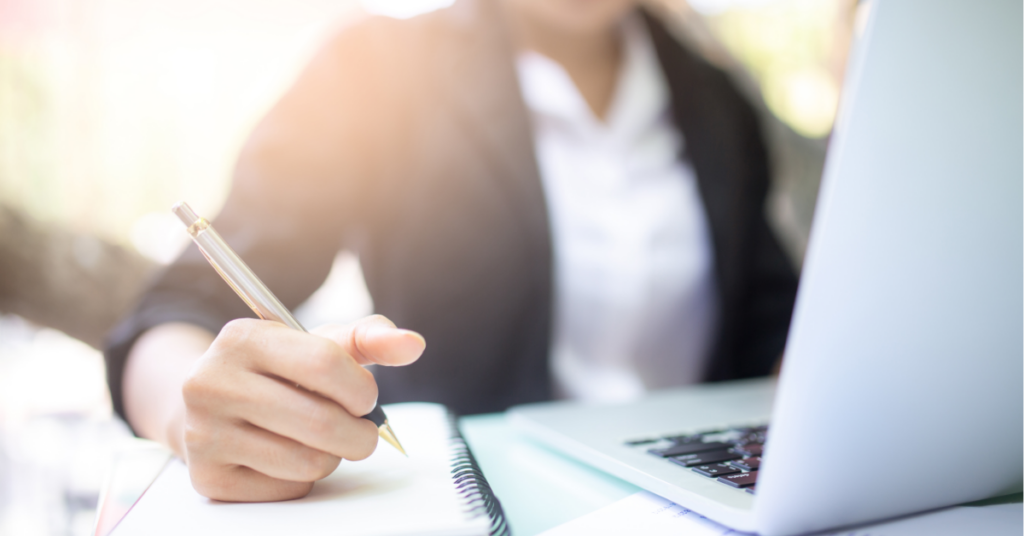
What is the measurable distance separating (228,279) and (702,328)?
78 cm

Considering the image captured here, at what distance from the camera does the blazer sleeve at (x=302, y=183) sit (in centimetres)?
62

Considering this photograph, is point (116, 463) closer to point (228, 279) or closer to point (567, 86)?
point (228, 279)

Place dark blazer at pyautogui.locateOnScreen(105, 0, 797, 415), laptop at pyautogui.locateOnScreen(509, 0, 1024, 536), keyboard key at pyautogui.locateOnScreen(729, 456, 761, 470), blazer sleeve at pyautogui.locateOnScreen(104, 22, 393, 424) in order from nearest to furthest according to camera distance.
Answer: laptop at pyautogui.locateOnScreen(509, 0, 1024, 536), keyboard key at pyautogui.locateOnScreen(729, 456, 761, 470), blazer sleeve at pyautogui.locateOnScreen(104, 22, 393, 424), dark blazer at pyautogui.locateOnScreen(105, 0, 797, 415)

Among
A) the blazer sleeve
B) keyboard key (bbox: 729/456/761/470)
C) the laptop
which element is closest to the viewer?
the laptop

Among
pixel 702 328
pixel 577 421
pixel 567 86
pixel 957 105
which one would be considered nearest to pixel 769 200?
pixel 702 328

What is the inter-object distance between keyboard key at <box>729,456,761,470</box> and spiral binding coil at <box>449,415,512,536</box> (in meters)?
0.12

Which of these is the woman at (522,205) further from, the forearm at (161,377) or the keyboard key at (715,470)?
the keyboard key at (715,470)

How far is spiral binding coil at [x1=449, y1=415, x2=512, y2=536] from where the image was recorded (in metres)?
0.23

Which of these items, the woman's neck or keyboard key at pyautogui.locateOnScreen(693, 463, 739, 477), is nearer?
keyboard key at pyautogui.locateOnScreen(693, 463, 739, 477)

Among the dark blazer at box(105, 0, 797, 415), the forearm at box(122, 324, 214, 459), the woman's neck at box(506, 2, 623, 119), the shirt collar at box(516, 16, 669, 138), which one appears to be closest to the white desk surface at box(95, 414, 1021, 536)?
the forearm at box(122, 324, 214, 459)

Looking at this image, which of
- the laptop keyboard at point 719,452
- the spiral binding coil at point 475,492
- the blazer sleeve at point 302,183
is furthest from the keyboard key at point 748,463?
the blazer sleeve at point 302,183

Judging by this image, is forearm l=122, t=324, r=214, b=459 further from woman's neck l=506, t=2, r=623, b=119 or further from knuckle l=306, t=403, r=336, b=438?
woman's neck l=506, t=2, r=623, b=119

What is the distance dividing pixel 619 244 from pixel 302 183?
439 millimetres

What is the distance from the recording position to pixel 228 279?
0.27 meters
